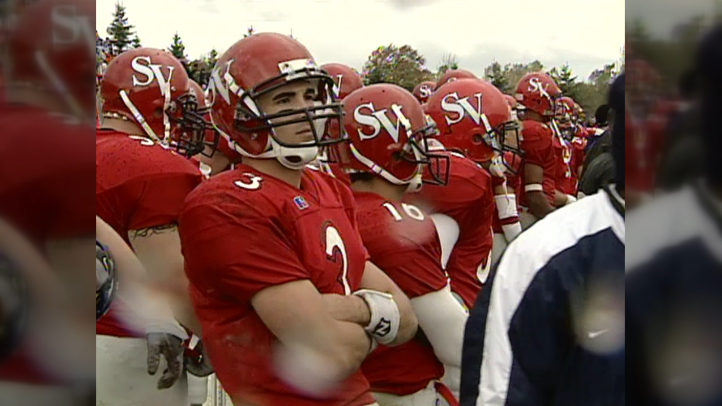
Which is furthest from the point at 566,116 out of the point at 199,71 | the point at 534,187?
the point at 199,71

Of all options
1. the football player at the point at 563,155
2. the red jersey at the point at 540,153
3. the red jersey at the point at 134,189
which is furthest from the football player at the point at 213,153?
the football player at the point at 563,155

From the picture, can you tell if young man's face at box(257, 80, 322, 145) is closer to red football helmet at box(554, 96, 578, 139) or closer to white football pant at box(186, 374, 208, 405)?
white football pant at box(186, 374, 208, 405)

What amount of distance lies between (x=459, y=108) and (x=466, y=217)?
137 cm

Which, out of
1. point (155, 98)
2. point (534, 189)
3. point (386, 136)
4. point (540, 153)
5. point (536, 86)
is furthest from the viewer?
point (536, 86)

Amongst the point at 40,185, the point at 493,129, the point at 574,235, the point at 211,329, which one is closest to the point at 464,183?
the point at 493,129

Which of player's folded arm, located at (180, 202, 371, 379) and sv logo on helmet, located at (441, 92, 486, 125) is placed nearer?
player's folded arm, located at (180, 202, 371, 379)

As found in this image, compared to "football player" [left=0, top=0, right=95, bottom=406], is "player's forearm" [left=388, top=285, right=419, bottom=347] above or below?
below

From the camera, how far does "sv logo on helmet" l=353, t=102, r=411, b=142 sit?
3.47m

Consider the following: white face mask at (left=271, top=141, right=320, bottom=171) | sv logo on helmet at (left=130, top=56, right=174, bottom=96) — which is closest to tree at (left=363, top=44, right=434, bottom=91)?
sv logo on helmet at (left=130, top=56, right=174, bottom=96)

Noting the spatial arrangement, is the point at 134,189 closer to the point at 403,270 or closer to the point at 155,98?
the point at 155,98

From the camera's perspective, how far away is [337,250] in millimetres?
2451

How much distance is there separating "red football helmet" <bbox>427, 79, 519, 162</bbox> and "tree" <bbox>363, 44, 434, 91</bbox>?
0.60 metres

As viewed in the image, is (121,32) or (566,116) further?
(566,116)

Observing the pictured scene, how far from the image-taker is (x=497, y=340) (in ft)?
5.32
